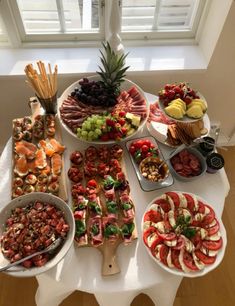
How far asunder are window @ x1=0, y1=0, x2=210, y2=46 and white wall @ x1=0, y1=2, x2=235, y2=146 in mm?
255

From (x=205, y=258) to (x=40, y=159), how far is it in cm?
75

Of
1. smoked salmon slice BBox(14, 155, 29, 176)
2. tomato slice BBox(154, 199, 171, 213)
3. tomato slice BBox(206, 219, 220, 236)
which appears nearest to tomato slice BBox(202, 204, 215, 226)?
tomato slice BBox(206, 219, 220, 236)

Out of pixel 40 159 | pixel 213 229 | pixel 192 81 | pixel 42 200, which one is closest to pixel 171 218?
pixel 213 229

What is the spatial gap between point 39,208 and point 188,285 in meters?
1.02

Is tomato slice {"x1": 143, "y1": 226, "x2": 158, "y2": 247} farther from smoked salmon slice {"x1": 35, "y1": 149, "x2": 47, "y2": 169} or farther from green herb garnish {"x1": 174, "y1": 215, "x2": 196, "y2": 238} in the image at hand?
smoked salmon slice {"x1": 35, "y1": 149, "x2": 47, "y2": 169}

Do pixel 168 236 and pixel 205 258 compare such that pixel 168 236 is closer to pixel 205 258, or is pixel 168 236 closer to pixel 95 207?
pixel 205 258

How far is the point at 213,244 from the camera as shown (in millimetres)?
1008

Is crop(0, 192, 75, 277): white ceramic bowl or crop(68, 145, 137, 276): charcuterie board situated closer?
crop(0, 192, 75, 277): white ceramic bowl

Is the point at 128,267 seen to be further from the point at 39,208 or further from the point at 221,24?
the point at 221,24

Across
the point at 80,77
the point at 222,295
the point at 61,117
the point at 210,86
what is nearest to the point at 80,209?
the point at 61,117

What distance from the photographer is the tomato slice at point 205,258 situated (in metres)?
0.97

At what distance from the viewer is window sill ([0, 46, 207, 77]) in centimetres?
154

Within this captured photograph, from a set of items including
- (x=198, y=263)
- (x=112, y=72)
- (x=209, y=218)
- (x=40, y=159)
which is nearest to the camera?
(x=198, y=263)

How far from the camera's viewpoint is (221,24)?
142cm
